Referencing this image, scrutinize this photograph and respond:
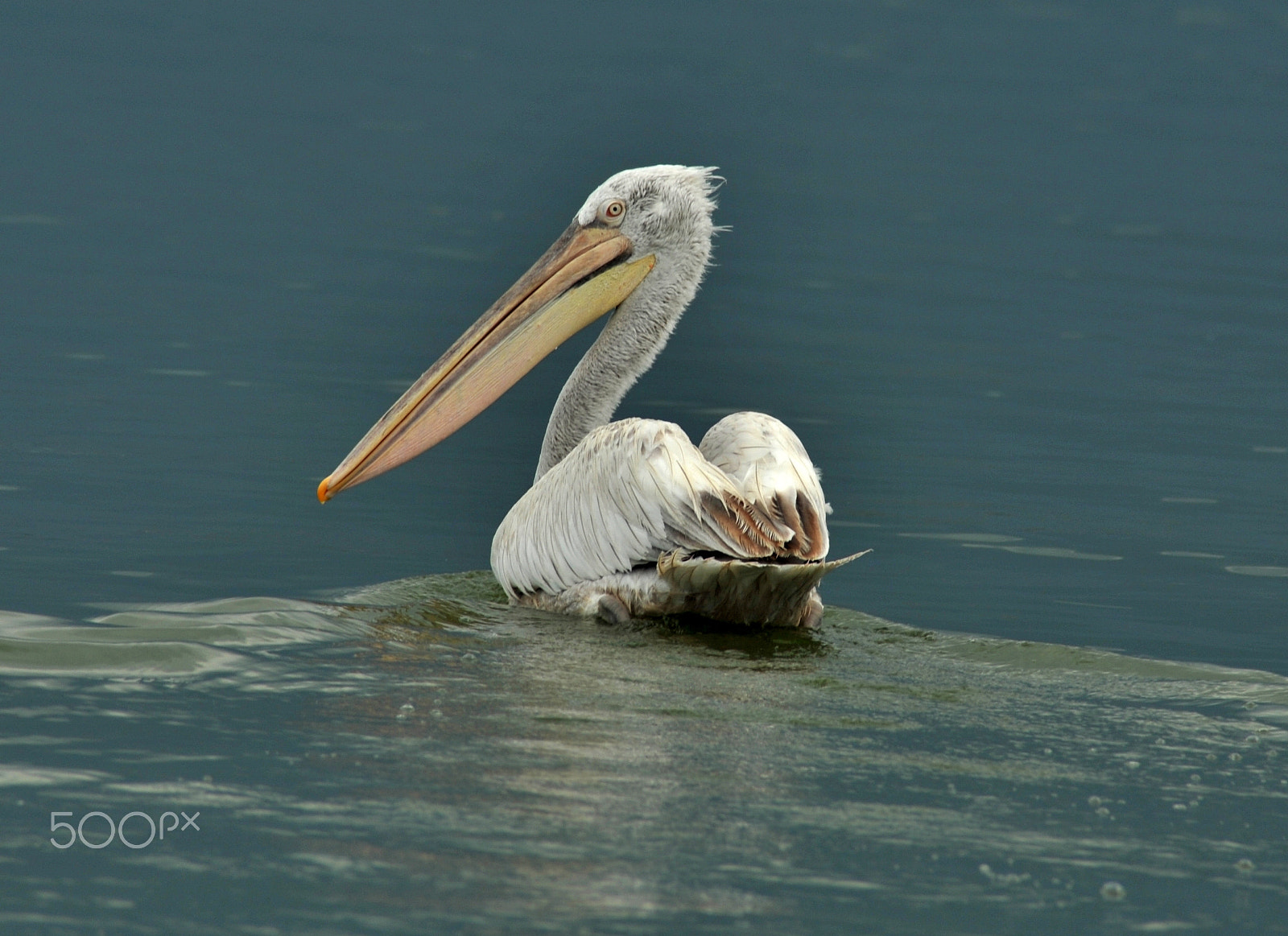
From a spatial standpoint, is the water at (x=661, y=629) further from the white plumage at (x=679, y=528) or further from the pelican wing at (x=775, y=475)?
the pelican wing at (x=775, y=475)

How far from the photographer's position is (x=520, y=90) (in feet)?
109

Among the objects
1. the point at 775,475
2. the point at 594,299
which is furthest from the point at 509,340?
the point at 775,475

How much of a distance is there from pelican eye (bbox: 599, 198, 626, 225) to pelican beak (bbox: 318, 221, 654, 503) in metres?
0.04

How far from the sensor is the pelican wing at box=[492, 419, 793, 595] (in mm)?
5105

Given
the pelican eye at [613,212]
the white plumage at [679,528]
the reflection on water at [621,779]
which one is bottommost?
the reflection on water at [621,779]

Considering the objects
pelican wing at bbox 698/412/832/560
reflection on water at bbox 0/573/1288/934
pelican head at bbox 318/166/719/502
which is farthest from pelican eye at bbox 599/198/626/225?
reflection on water at bbox 0/573/1288/934

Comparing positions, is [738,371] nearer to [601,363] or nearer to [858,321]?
[858,321]

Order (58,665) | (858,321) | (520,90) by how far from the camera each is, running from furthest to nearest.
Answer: (520,90)
(858,321)
(58,665)

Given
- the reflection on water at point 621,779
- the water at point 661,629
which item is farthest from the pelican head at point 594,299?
the reflection on water at point 621,779

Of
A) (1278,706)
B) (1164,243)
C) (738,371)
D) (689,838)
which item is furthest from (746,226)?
(689,838)

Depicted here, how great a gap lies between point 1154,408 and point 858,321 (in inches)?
139

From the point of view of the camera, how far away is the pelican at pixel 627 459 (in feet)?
17.0

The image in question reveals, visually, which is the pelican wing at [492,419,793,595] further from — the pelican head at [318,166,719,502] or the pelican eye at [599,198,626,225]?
the pelican eye at [599,198,626,225]

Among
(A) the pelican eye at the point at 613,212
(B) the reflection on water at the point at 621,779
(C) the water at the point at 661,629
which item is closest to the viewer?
(B) the reflection on water at the point at 621,779
